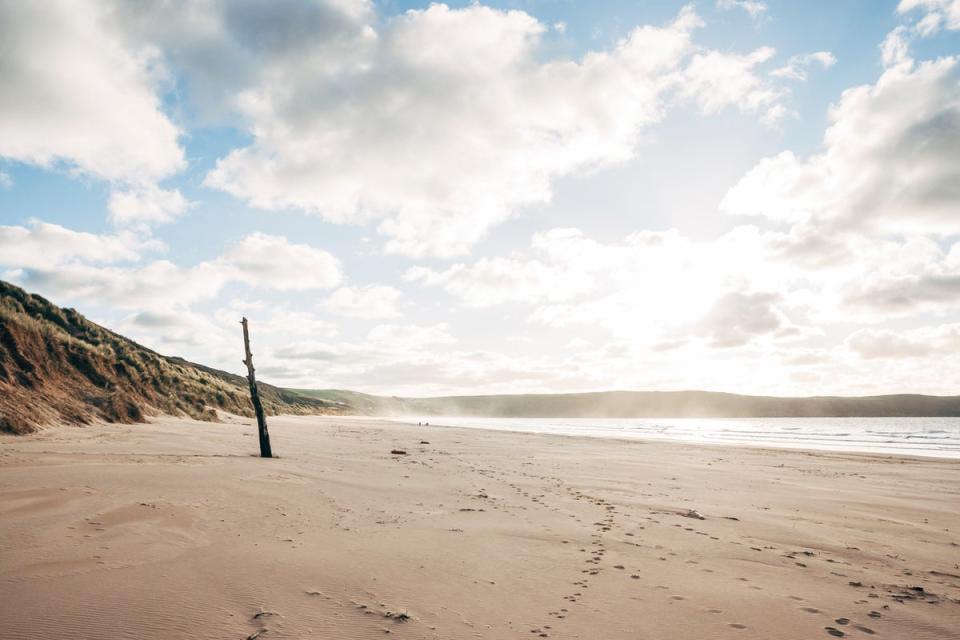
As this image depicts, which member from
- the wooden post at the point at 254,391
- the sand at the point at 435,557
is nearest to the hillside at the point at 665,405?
the wooden post at the point at 254,391

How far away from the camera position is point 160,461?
421 inches

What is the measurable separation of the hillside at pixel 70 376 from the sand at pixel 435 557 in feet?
16.2

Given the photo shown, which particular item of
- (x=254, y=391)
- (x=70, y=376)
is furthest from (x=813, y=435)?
(x=70, y=376)

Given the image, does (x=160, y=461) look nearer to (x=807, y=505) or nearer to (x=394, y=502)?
(x=394, y=502)

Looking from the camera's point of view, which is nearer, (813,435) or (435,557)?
(435,557)

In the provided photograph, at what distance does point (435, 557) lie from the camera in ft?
18.0

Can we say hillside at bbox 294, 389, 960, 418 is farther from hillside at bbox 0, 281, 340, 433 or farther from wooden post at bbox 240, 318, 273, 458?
wooden post at bbox 240, 318, 273, 458

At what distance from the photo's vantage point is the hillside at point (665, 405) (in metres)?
120

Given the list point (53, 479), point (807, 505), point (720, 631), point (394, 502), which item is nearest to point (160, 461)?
point (53, 479)

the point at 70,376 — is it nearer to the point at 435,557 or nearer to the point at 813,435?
the point at 435,557

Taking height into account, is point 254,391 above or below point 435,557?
above

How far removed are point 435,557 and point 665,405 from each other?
533ft

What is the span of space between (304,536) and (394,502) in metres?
2.86

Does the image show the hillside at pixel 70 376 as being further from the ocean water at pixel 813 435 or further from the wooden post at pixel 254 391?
the ocean water at pixel 813 435
